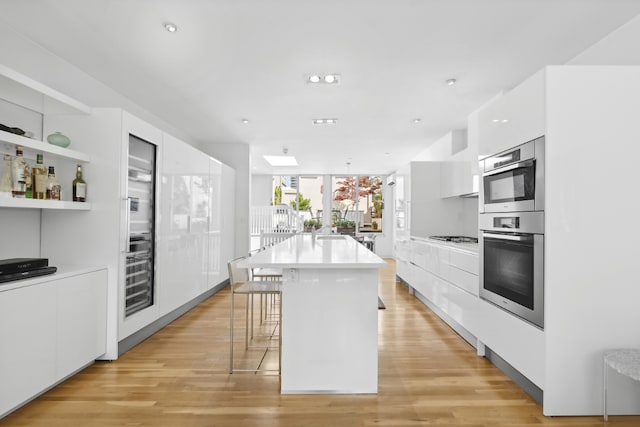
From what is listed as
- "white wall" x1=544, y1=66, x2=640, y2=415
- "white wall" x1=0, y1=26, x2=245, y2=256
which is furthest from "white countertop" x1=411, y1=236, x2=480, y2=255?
"white wall" x1=0, y1=26, x2=245, y2=256

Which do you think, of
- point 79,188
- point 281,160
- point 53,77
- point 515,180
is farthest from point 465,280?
point 281,160

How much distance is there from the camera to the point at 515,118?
238 cm

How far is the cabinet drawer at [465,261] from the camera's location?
3.09m

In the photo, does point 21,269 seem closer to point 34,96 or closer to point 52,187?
point 52,187

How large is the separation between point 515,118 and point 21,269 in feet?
10.5

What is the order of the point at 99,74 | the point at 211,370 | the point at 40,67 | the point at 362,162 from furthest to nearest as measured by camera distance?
the point at 362,162, the point at 99,74, the point at 40,67, the point at 211,370

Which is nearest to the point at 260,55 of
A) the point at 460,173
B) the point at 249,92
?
the point at 249,92

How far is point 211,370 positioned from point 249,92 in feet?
9.10

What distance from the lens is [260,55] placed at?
120 inches

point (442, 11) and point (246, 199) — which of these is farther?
point (246, 199)

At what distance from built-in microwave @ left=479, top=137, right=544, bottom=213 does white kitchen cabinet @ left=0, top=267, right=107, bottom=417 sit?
117 inches

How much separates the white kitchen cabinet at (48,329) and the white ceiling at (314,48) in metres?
1.78

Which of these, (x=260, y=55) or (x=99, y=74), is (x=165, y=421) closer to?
(x=260, y=55)

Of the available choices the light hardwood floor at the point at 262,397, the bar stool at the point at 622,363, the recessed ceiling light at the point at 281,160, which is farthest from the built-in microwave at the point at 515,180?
the recessed ceiling light at the point at 281,160
